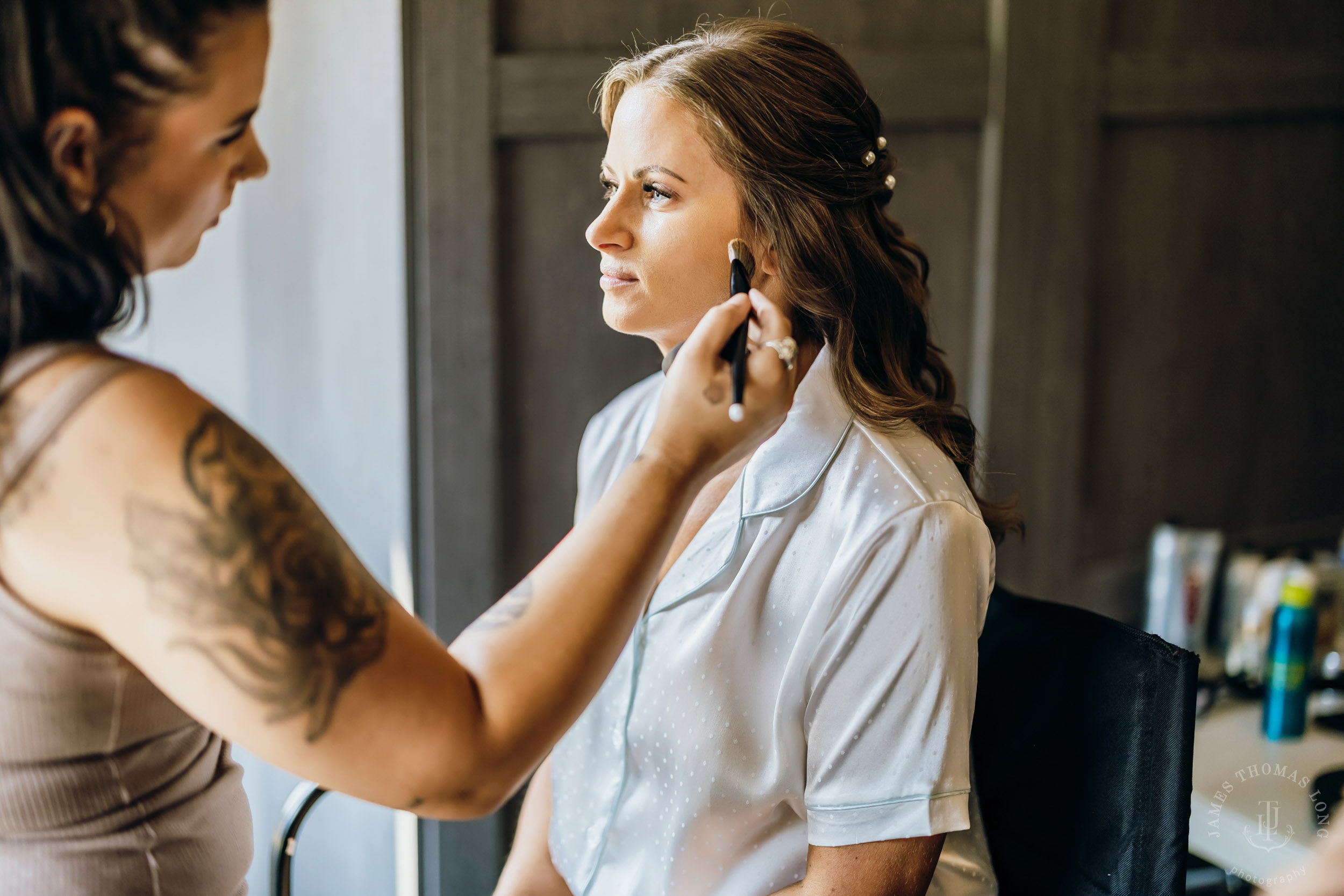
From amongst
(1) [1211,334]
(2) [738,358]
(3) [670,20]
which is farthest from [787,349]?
(1) [1211,334]

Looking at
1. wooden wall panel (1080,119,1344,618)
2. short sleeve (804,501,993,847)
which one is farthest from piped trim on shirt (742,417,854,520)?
wooden wall panel (1080,119,1344,618)

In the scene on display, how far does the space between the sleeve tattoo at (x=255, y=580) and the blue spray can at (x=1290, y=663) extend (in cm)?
146

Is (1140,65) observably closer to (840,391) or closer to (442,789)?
(840,391)

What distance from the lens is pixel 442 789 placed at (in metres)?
0.66

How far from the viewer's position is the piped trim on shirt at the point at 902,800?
991mm

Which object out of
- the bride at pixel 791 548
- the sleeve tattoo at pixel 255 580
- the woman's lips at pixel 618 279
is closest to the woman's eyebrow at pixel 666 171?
the bride at pixel 791 548

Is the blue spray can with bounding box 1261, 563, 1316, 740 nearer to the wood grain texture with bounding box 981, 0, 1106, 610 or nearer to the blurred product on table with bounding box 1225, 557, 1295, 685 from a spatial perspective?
the blurred product on table with bounding box 1225, 557, 1295, 685

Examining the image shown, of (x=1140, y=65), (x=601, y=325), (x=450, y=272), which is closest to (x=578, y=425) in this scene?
(x=601, y=325)

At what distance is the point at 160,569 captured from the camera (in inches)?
23.6

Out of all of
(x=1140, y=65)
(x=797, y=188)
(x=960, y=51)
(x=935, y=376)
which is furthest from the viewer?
(x=1140, y=65)

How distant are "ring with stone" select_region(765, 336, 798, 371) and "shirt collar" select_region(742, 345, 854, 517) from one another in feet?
0.93

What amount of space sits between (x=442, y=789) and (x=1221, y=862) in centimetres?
119

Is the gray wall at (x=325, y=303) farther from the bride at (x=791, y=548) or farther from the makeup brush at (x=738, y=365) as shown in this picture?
the makeup brush at (x=738, y=365)

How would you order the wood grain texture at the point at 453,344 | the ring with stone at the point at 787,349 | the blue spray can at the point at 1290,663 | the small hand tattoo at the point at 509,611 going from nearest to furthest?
the small hand tattoo at the point at 509,611, the ring with stone at the point at 787,349, the wood grain texture at the point at 453,344, the blue spray can at the point at 1290,663
